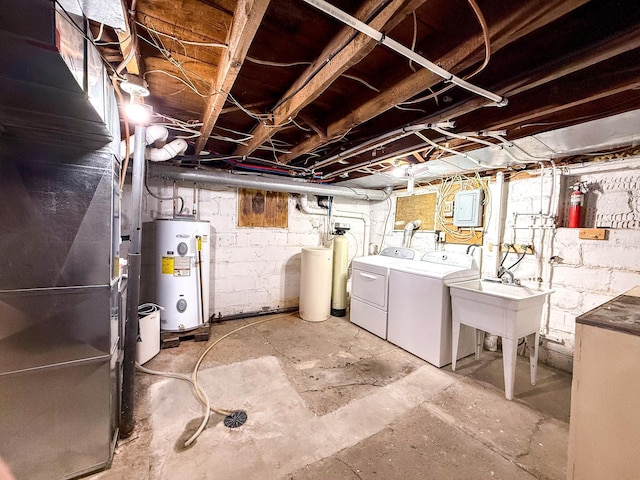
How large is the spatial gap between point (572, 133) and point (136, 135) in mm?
2872

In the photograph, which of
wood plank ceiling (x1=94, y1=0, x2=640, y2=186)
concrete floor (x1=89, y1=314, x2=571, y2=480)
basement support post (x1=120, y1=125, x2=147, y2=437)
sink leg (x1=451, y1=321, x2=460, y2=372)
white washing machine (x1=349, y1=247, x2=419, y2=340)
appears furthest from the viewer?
white washing machine (x1=349, y1=247, x2=419, y2=340)

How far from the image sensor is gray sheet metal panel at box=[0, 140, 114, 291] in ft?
3.87

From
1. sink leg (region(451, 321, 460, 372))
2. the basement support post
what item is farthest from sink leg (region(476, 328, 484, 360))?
the basement support post

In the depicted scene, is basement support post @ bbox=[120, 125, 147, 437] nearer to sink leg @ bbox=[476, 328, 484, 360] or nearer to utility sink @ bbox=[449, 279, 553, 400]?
utility sink @ bbox=[449, 279, 553, 400]

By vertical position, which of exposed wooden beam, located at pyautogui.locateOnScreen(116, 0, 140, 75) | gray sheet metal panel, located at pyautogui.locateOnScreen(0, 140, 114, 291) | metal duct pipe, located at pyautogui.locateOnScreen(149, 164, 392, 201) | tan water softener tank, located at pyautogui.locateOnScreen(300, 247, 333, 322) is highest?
exposed wooden beam, located at pyautogui.locateOnScreen(116, 0, 140, 75)

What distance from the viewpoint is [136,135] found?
5.21 ft

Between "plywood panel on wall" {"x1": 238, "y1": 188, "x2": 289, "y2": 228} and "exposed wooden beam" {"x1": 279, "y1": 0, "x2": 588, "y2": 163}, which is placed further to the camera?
"plywood panel on wall" {"x1": 238, "y1": 188, "x2": 289, "y2": 228}

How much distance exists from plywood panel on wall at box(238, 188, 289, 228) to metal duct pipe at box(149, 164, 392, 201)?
1.14 feet

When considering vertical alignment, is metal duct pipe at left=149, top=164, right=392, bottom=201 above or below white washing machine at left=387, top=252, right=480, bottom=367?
above

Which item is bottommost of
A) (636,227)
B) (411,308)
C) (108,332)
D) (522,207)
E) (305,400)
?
(305,400)

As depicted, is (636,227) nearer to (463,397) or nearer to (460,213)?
(460,213)

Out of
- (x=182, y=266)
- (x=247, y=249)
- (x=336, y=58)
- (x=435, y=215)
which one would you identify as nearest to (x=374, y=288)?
(x=435, y=215)

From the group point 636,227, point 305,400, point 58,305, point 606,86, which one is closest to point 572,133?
point 606,86

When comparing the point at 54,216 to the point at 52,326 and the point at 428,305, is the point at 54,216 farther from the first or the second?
the point at 428,305
